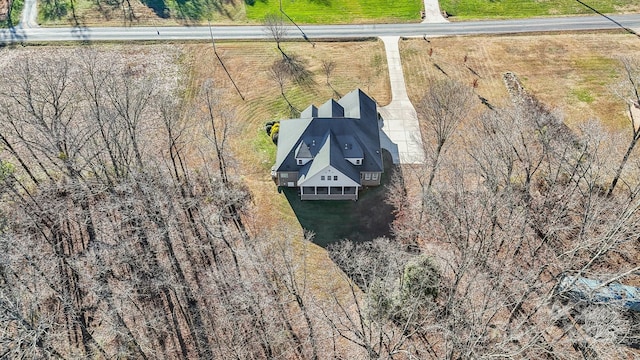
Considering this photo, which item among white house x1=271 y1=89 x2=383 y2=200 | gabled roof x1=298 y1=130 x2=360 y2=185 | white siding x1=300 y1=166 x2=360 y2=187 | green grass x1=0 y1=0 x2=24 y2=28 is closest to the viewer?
white siding x1=300 y1=166 x2=360 y2=187

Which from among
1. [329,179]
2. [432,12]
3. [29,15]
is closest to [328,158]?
[329,179]

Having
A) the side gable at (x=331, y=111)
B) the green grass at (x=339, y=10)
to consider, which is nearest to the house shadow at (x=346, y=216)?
the side gable at (x=331, y=111)

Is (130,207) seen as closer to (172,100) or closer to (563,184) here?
(172,100)

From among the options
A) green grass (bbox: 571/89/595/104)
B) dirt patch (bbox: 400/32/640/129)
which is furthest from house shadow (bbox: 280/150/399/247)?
green grass (bbox: 571/89/595/104)

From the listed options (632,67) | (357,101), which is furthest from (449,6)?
(357,101)

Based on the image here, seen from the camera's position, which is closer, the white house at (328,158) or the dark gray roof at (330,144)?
the white house at (328,158)

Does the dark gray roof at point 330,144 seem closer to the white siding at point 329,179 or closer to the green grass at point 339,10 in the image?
the white siding at point 329,179

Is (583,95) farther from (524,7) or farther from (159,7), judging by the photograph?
(159,7)

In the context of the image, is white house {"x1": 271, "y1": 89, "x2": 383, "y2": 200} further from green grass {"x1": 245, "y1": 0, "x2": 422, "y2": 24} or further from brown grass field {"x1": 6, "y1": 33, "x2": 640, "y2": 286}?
green grass {"x1": 245, "y1": 0, "x2": 422, "y2": 24}
